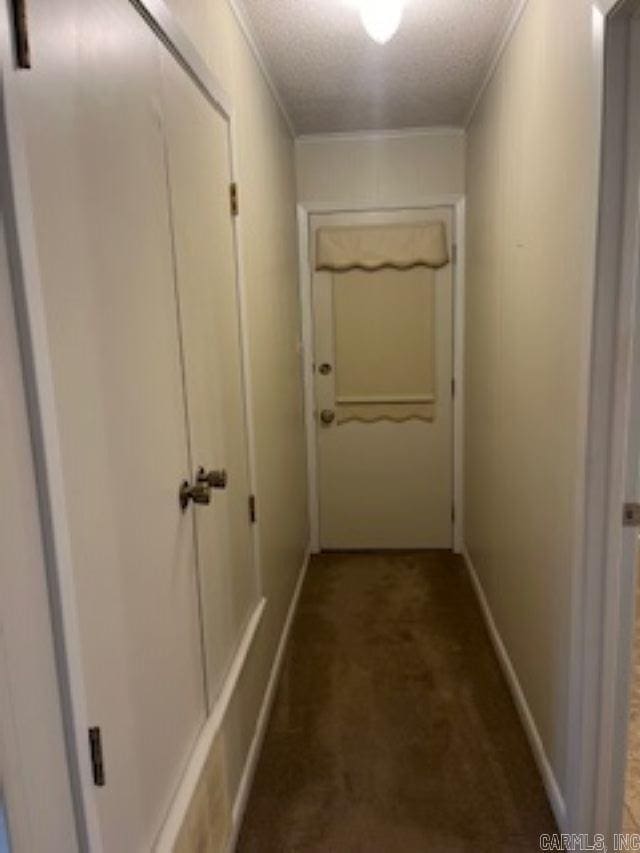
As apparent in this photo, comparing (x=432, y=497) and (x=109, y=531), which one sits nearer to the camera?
(x=109, y=531)

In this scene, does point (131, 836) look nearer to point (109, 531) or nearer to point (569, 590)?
point (109, 531)

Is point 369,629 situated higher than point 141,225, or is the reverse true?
point 141,225

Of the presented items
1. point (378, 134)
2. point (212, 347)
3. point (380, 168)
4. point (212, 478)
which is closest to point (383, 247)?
point (380, 168)

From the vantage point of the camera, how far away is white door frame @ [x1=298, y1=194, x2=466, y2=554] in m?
3.25

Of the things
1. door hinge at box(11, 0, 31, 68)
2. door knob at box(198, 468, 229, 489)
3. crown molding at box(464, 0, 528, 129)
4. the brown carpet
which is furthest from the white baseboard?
crown molding at box(464, 0, 528, 129)

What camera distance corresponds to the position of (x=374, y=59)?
232 centimetres

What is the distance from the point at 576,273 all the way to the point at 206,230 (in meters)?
A: 0.92

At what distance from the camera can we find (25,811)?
2.31 ft

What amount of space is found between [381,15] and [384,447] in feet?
7.50

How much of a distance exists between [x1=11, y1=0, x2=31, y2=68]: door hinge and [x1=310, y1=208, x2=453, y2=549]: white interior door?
2684mm

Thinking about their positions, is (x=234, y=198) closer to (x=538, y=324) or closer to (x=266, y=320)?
(x=266, y=320)

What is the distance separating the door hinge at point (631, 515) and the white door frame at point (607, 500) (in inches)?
0.4

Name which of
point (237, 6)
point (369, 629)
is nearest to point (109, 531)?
point (237, 6)

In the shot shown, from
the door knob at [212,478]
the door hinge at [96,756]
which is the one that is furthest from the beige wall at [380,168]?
the door hinge at [96,756]
